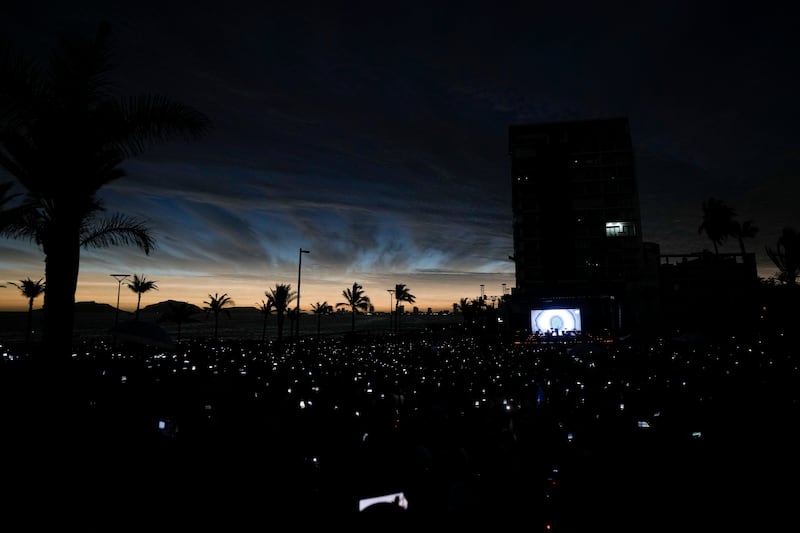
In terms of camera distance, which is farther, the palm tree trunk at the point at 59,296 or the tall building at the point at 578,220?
the tall building at the point at 578,220

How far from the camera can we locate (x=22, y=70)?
22.5 ft

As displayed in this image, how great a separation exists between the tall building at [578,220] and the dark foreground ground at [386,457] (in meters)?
34.6

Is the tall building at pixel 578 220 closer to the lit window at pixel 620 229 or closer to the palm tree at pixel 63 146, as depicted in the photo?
the lit window at pixel 620 229

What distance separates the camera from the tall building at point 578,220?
4662 centimetres

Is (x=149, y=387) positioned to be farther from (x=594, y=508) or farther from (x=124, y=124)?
(x=594, y=508)

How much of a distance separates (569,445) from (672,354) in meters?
20.0

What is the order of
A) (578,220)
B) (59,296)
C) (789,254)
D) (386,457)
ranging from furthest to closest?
(578,220) < (789,254) < (386,457) < (59,296)

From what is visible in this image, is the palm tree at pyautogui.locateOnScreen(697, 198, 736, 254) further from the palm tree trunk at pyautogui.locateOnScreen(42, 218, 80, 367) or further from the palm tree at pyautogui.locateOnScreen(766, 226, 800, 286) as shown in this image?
the palm tree trunk at pyautogui.locateOnScreen(42, 218, 80, 367)

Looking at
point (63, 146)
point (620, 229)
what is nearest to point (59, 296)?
point (63, 146)

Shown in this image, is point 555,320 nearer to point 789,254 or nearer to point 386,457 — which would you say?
point 789,254

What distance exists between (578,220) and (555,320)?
16.8 m

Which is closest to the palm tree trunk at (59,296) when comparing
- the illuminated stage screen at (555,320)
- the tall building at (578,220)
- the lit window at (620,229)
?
the illuminated stage screen at (555,320)

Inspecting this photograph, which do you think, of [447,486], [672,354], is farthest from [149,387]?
[672,354]

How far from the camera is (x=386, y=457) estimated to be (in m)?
7.97
